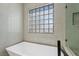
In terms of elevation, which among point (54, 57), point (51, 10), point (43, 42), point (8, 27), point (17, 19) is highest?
point (51, 10)

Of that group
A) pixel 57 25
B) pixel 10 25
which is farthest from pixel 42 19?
pixel 10 25

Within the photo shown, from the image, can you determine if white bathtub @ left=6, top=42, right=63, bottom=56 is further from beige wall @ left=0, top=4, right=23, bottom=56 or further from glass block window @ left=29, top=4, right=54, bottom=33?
glass block window @ left=29, top=4, right=54, bottom=33

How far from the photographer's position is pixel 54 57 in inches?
52.4

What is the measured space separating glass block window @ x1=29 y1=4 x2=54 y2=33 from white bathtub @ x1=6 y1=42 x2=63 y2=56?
0.20 m

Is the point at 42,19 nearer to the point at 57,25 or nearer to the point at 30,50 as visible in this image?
the point at 57,25

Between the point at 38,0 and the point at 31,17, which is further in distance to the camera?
the point at 31,17

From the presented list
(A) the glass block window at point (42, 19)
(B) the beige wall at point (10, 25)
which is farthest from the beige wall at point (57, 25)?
(B) the beige wall at point (10, 25)

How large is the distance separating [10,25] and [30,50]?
0.41 meters

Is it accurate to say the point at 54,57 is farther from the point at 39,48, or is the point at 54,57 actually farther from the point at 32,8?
the point at 32,8

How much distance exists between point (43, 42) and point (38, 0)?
527 millimetres

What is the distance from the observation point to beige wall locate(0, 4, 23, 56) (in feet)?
4.63

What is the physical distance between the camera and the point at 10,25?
1419mm

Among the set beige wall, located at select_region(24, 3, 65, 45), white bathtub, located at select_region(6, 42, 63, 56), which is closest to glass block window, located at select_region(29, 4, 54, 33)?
beige wall, located at select_region(24, 3, 65, 45)

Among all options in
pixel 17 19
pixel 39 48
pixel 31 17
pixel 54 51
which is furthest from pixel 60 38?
pixel 17 19
